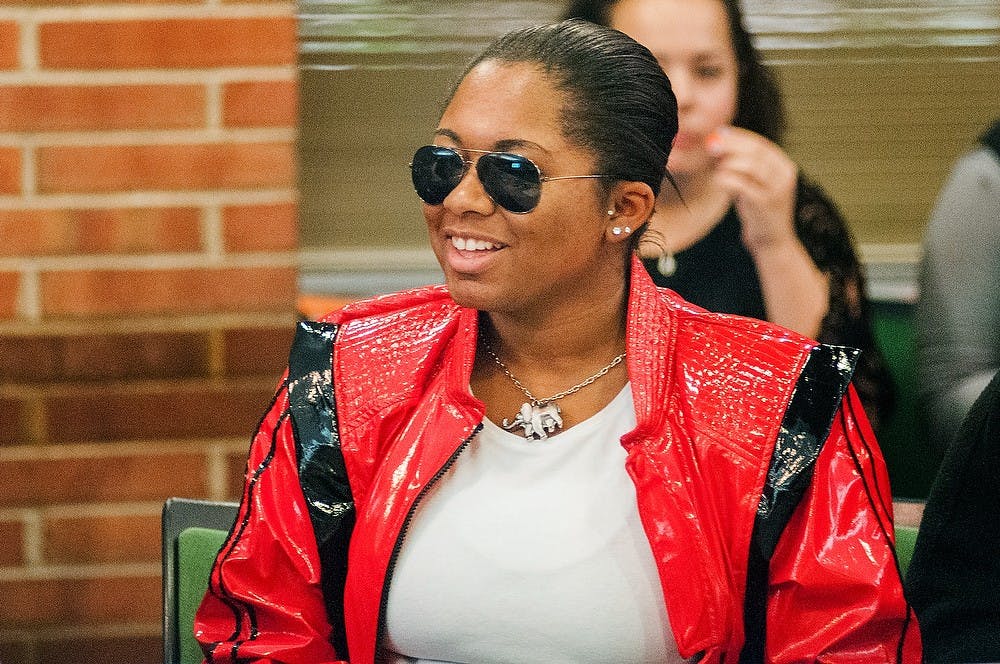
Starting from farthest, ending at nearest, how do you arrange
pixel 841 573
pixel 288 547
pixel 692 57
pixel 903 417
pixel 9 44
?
1. pixel 903 417
2. pixel 692 57
3. pixel 9 44
4. pixel 288 547
5. pixel 841 573

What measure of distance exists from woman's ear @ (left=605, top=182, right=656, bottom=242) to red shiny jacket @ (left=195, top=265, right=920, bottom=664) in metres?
0.07

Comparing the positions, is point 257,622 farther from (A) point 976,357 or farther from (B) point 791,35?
(B) point 791,35

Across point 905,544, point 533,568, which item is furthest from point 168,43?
point 905,544

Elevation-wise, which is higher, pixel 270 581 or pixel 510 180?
pixel 510 180

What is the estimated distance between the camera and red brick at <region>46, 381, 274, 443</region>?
2.29 m

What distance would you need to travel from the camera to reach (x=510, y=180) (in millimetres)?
1462

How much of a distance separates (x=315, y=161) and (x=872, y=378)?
116 centimetres

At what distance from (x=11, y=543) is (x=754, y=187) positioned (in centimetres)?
146

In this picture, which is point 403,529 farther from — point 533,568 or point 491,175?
point 491,175

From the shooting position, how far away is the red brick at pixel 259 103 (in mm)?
2248

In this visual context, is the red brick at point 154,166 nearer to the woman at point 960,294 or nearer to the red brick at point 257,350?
the red brick at point 257,350

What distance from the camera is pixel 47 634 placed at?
93.4 inches

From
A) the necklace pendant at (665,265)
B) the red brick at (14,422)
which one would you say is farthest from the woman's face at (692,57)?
the red brick at (14,422)

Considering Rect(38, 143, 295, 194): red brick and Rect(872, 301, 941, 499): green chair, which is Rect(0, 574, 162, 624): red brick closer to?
Rect(38, 143, 295, 194): red brick
